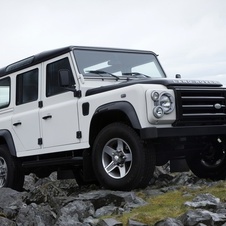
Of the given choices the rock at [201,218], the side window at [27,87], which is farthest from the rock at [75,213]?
the side window at [27,87]


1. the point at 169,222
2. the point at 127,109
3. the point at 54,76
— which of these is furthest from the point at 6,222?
the point at 54,76

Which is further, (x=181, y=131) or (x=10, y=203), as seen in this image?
(x=10, y=203)

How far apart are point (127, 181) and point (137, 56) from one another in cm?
278

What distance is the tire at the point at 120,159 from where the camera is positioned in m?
6.47

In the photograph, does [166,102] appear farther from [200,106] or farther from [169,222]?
[169,222]

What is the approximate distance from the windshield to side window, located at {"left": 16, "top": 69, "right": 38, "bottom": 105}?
111 cm

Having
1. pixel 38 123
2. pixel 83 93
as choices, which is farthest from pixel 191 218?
pixel 38 123

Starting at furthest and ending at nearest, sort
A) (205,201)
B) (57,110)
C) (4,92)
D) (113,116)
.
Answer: (4,92), (57,110), (113,116), (205,201)

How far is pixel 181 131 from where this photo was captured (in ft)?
21.5

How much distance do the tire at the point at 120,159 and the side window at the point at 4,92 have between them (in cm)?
291

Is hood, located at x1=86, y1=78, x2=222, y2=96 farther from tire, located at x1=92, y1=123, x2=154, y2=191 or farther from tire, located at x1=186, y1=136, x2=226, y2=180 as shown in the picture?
tire, located at x1=186, y1=136, x2=226, y2=180

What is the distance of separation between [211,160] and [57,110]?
267 cm

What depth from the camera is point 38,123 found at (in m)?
8.20

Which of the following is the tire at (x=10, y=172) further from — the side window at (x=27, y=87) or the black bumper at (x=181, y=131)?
the black bumper at (x=181, y=131)
